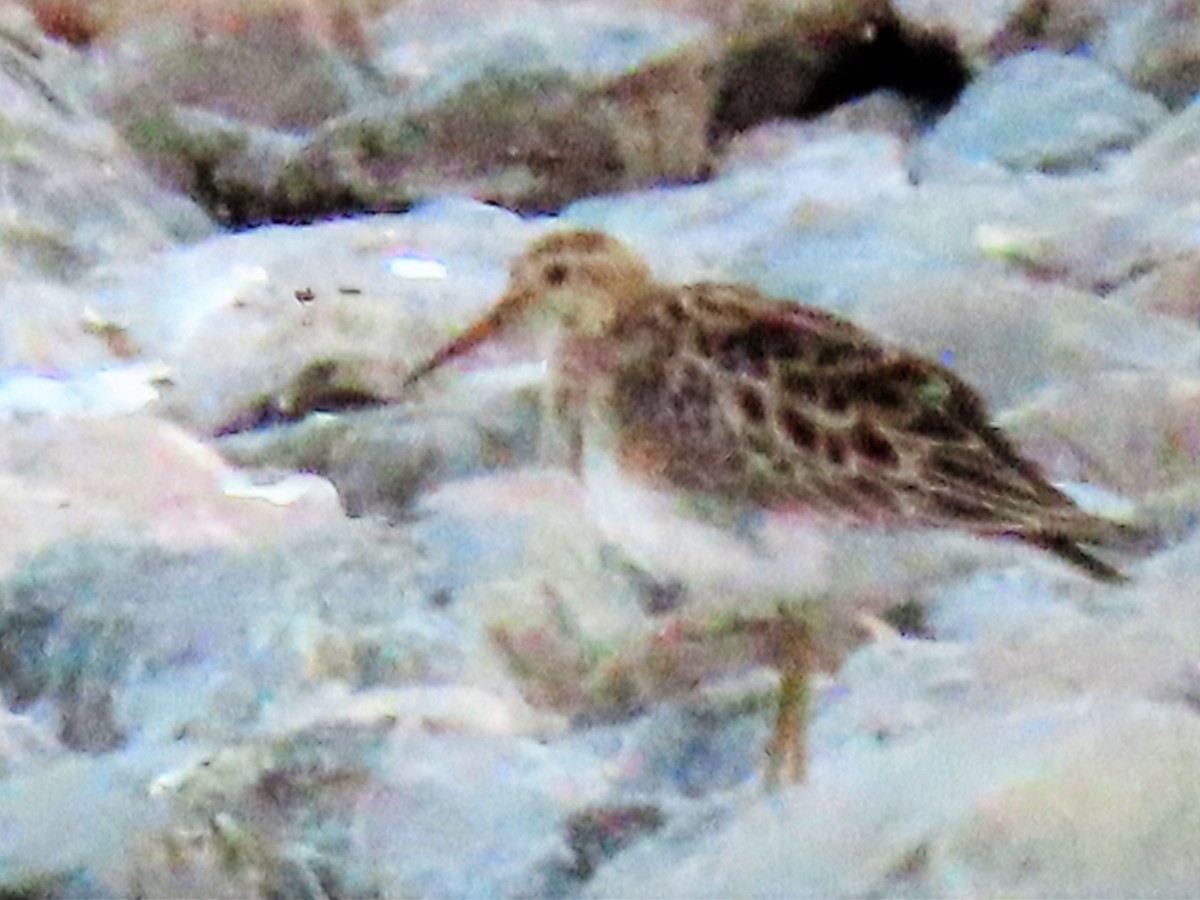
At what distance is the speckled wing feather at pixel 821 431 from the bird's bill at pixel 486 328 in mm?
146

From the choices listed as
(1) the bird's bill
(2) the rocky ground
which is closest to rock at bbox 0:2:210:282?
(2) the rocky ground

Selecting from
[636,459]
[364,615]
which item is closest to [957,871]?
[636,459]

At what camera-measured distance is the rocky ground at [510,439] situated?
88cm

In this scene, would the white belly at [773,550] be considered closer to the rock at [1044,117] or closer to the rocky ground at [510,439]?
the rocky ground at [510,439]

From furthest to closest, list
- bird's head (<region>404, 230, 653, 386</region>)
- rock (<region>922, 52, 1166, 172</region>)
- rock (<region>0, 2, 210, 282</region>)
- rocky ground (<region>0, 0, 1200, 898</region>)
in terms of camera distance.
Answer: rock (<region>922, 52, 1166, 172</region>) → rock (<region>0, 2, 210, 282</region>) → bird's head (<region>404, 230, 653, 386</region>) → rocky ground (<region>0, 0, 1200, 898</region>)

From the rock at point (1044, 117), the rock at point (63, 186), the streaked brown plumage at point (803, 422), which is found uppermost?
the streaked brown plumage at point (803, 422)

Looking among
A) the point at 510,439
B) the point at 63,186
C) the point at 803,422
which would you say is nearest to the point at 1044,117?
the point at 510,439

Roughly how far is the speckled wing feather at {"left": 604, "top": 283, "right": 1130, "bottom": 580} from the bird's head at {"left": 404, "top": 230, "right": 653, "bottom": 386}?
0.06 metres

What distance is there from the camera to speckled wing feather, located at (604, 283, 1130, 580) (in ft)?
3.02

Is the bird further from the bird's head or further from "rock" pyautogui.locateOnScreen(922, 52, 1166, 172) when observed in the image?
"rock" pyautogui.locateOnScreen(922, 52, 1166, 172)

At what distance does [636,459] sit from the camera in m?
0.97

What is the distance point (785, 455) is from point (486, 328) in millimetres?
320

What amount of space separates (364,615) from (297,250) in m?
0.68

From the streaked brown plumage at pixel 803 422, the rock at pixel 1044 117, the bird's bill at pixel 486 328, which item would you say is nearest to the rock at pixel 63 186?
the bird's bill at pixel 486 328
